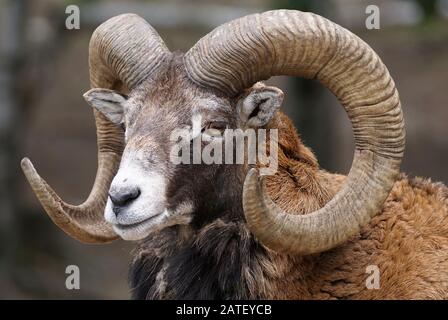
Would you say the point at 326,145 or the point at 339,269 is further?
the point at 326,145

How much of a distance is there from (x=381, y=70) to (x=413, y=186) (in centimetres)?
181

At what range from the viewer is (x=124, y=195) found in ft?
29.3

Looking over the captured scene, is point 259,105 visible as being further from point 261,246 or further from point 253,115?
point 261,246

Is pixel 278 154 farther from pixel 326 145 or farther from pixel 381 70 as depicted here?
pixel 326 145

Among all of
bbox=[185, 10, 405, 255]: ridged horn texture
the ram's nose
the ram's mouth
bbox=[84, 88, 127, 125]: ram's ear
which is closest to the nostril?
the ram's nose

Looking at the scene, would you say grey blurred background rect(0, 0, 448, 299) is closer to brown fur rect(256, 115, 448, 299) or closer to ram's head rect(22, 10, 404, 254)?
ram's head rect(22, 10, 404, 254)

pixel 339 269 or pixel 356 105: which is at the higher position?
pixel 356 105

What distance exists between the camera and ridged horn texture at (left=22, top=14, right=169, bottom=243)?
401 inches

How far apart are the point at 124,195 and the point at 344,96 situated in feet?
7.83

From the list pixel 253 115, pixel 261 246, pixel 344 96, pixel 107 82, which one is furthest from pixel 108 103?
pixel 344 96

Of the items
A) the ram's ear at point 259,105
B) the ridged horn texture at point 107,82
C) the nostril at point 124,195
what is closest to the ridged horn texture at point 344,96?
the ram's ear at point 259,105

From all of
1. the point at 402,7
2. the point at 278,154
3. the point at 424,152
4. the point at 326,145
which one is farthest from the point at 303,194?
the point at 402,7
